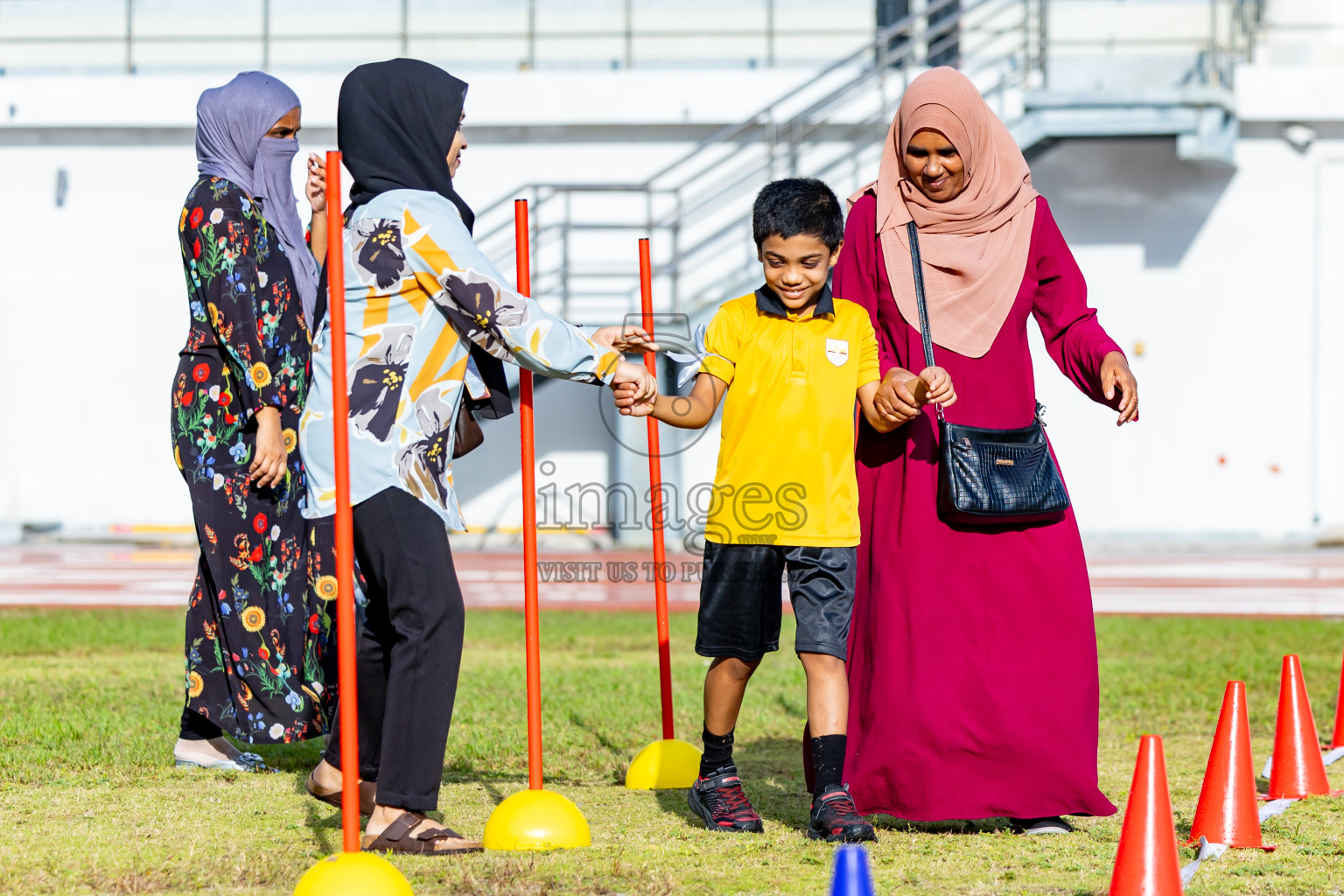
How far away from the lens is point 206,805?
396 centimetres

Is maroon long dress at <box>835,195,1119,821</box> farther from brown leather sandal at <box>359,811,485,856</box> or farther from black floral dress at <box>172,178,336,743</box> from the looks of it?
black floral dress at <box>172,178,336,743</box>

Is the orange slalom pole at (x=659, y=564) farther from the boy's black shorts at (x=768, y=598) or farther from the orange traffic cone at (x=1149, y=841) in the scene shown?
the orange traffic cone at (x=1149, y=841)

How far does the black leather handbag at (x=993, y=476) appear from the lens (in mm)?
3748

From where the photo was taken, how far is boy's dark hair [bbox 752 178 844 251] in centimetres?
372

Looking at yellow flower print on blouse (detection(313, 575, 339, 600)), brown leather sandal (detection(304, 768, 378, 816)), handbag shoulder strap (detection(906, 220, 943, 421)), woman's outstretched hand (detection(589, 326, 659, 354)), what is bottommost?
brown leather sandal (detection(304, 768, 378, 816))

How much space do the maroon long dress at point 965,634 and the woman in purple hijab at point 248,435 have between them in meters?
1.65

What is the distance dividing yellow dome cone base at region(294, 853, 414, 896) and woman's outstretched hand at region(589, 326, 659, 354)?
136 centimetres

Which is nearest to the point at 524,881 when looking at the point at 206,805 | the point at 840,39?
the point at 206,805

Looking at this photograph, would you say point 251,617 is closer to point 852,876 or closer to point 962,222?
point 962,222

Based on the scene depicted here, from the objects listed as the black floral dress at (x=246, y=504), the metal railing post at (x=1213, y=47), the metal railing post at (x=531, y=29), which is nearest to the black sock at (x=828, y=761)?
the black floral dress at (x=246, y=504)

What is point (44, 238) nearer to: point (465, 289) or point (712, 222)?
point (712, 222)

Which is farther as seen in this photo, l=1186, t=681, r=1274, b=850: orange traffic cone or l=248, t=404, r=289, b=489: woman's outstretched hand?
l=248, t=404, r=289, b=489: woman's outstretched hand

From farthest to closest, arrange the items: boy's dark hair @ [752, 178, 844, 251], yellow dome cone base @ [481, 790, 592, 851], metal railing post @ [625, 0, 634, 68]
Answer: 1. metal railing post @ [625, 0, 634, 68]
2. boy's dark hair @ [752, 178, 844, 251]
3. yellow dome cone base @ [481, 790, 592, 851]

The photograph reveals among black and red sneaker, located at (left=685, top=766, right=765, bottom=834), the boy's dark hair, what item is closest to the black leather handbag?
the boy's dark hair
